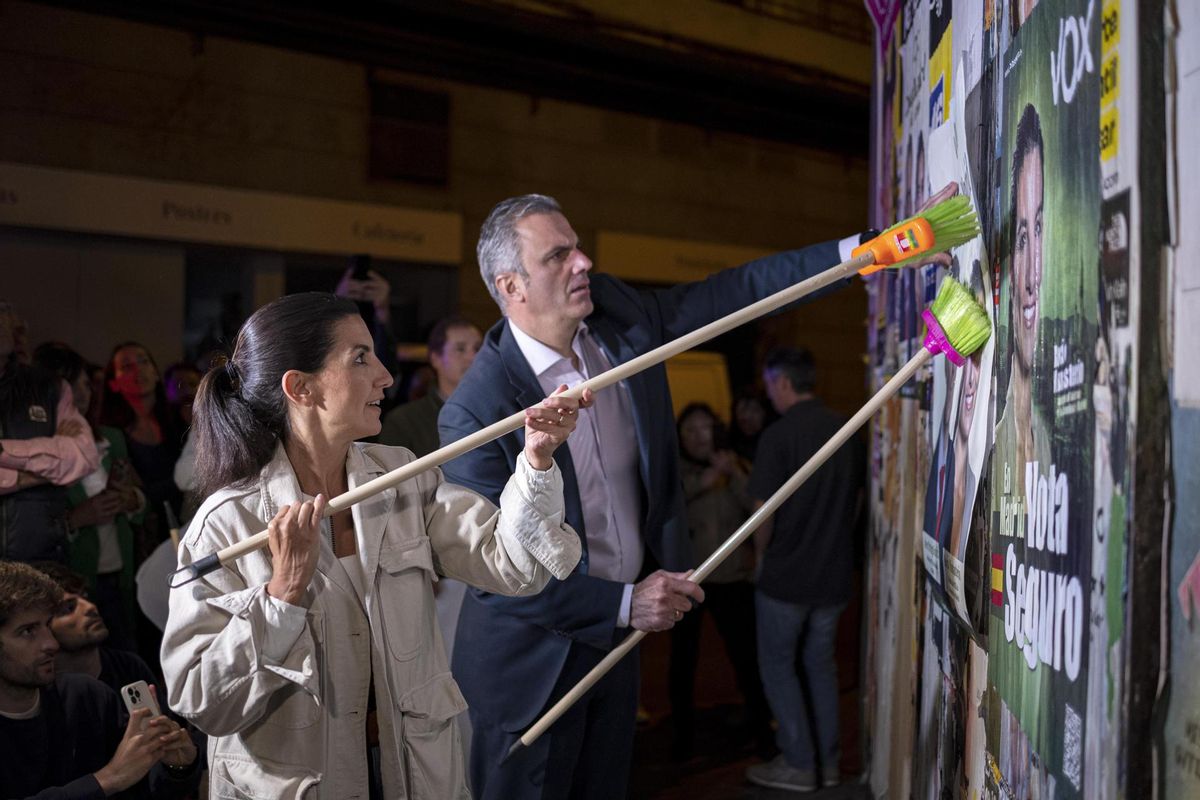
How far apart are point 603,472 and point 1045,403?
139 centimetres

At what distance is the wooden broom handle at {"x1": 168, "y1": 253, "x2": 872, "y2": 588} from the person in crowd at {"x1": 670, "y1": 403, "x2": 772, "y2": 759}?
9.98 ft

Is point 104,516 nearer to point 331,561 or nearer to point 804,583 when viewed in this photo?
point 804,583

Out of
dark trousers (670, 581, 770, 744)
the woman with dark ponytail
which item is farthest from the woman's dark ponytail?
dark trousers (670, 581, 770, 744)

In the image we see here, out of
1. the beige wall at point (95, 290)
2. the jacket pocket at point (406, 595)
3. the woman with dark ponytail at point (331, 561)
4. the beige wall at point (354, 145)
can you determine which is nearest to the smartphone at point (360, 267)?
the woman with dark ponytail at point (331, 561)

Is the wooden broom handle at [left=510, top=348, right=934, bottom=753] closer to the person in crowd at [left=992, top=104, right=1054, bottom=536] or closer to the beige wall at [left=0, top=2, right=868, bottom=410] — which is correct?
the person in crowd at [left=992, top=104, right=1054, bottom=536]

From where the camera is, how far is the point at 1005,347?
1.84m

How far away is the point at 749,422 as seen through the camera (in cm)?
695

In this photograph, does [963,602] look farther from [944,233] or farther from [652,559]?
[652,559]

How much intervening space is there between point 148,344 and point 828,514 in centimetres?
567

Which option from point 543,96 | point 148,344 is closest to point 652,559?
point 148,344

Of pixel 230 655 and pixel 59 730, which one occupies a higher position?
pixel 230 655

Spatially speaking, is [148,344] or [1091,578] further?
[148,344]

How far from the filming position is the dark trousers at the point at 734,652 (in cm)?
528

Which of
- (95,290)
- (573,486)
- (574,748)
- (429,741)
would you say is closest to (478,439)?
(429,741)
